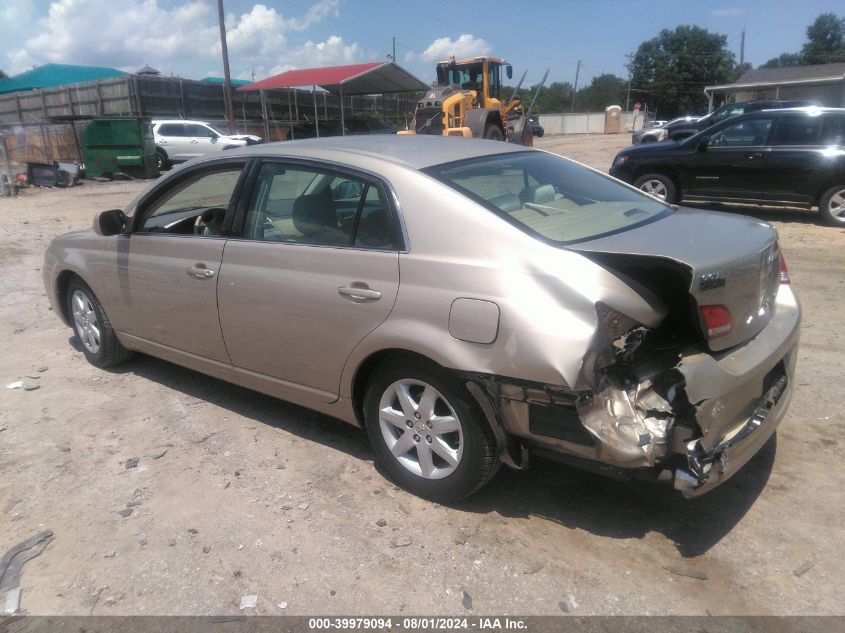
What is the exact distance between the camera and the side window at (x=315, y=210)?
3.16 m

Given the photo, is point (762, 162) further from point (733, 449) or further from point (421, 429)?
point (421, 429)

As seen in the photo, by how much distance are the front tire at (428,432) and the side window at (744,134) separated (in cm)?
890

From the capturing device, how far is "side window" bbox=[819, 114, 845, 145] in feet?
30.1

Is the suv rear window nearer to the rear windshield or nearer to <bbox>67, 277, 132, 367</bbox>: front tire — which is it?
<bbox>67, 277, 132, 367</bbox>: front tire

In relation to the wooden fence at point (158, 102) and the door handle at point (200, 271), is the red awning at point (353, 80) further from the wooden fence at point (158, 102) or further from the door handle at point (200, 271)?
the door handle at point (200, 271)

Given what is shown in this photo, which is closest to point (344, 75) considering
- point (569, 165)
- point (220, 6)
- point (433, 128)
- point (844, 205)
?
point (220, 6)

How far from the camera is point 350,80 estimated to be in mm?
26203

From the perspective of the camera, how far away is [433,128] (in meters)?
17.1

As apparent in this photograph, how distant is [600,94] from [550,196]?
3760 inches

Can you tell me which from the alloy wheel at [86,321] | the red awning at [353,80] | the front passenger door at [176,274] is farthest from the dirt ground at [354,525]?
the red awning at [353,80]

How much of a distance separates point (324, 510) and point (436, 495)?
54cm

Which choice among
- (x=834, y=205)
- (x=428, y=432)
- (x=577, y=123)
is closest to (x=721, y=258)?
(x=428, y=432)

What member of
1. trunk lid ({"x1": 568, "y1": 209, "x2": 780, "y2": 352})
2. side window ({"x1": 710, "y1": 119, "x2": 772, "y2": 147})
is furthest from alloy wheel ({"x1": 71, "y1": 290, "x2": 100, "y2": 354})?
side window ({"x1": 710, "y1": 119, "x2": 772, "y2": 147})

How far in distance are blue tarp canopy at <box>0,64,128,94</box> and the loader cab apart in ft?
110
